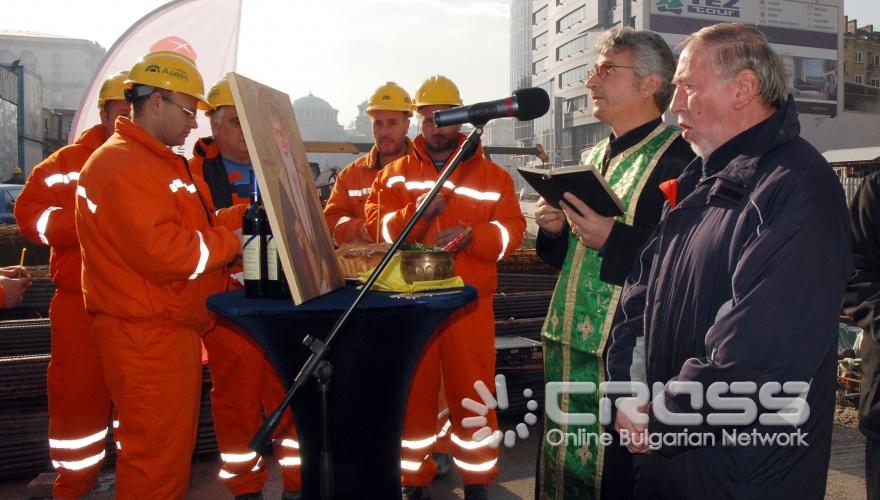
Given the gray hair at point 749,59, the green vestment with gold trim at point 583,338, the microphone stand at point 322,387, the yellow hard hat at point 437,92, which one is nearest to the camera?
the gray hair at point 749,59

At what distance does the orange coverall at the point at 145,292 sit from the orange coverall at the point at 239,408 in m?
0.73

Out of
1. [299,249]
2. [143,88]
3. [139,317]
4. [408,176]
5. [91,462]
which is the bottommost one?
[91,462]

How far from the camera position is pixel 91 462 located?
13.1ft

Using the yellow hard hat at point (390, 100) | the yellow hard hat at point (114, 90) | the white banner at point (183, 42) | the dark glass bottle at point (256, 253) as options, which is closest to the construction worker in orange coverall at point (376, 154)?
the yellow hard hat at point (390, 100)

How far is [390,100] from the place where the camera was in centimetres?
508

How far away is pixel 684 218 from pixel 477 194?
2.27 meters

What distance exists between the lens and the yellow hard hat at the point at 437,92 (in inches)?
182

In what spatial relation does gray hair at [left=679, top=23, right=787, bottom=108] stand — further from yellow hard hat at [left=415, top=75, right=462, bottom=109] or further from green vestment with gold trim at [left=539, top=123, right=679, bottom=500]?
yellow hard hat at [left=415, top=75, right=462, bottom=109]

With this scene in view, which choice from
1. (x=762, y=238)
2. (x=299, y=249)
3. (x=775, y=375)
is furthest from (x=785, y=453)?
(x=299, y=249)

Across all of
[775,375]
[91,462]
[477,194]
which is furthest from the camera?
[477,194]

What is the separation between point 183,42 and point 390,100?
264 centimetres

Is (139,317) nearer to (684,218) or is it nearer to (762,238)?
(684,218)

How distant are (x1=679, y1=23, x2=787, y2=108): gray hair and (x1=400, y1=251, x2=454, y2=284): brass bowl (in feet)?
3.99

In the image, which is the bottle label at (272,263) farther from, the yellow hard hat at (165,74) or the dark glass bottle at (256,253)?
the yellow hard hat at (165,74)
